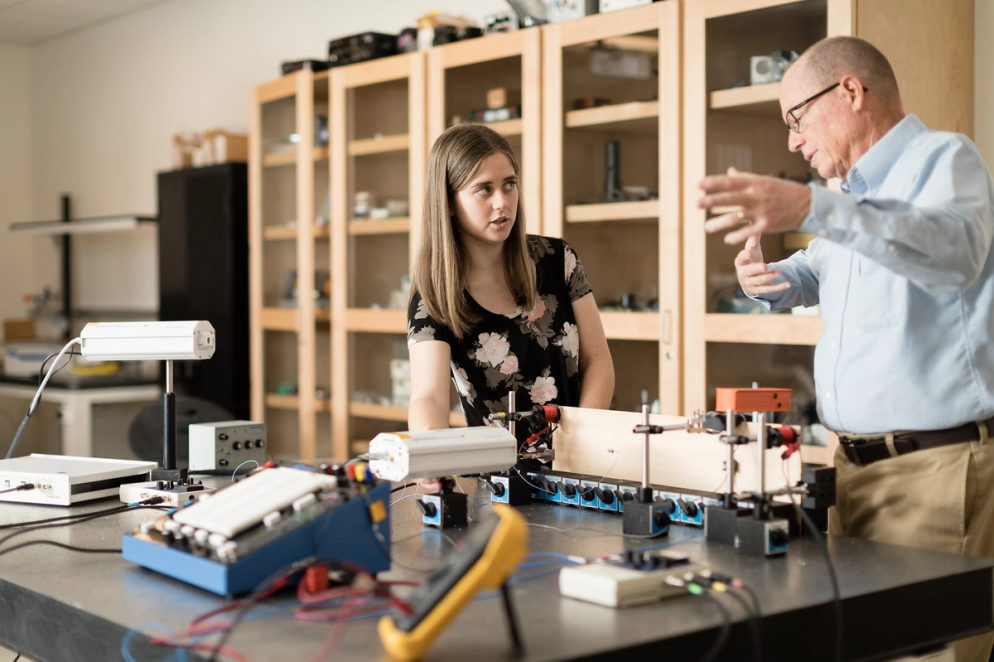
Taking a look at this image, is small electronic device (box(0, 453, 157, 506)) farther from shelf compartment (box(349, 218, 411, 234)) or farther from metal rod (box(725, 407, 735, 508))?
shelf compartment (box(349, 218, 411, 234))

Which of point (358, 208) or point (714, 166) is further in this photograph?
point (358, 208)

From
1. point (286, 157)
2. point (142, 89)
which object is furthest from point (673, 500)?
point (142, 89)

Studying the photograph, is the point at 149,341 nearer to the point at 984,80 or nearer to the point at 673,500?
the point at 673,500

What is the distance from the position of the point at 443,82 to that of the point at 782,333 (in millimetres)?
1644

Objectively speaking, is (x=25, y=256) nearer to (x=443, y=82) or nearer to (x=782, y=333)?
(x=443, y=82)

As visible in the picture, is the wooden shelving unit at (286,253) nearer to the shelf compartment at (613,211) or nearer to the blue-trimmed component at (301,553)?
the shelf compartment at (613,211)

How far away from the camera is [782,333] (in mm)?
2686

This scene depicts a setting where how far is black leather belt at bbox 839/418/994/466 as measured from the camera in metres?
1.48

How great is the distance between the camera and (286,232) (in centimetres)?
427

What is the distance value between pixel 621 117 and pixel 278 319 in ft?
6.43

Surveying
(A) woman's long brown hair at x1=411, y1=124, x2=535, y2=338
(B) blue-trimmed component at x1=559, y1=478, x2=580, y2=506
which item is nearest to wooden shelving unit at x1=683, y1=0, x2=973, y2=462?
(A) woman's long brown hair at x1=411, y1=124, x2=535, y2=338

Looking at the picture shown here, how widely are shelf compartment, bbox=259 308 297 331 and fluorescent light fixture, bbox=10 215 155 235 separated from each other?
122 cm

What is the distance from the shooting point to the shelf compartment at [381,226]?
3.75m

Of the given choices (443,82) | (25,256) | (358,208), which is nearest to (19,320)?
(25,256)
